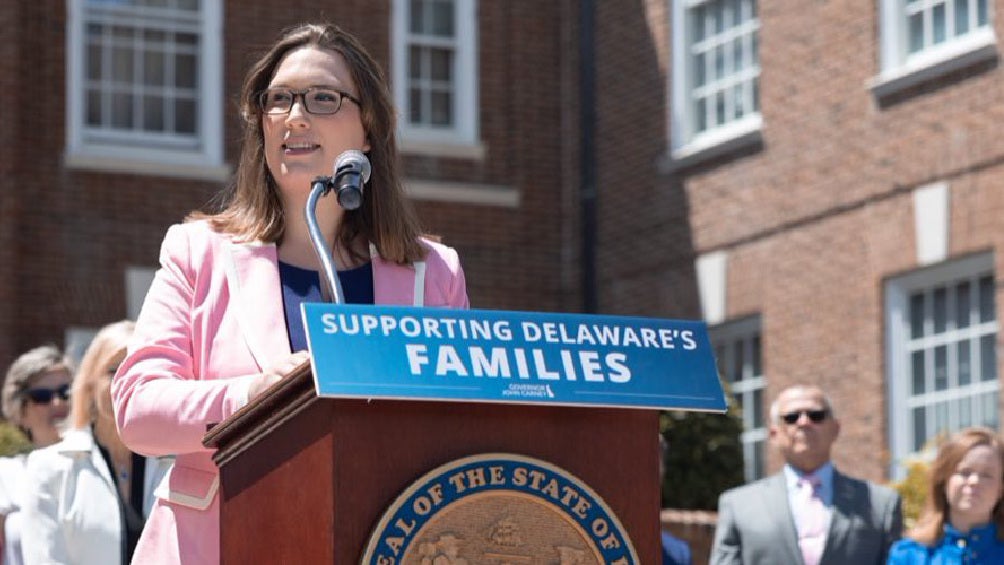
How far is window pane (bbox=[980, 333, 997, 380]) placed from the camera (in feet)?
50.5

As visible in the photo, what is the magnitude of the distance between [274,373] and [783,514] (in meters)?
6.54

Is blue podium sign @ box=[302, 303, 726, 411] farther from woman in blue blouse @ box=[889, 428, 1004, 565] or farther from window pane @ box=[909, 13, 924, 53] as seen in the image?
window pane @ box=[909, 13, 924, 53]

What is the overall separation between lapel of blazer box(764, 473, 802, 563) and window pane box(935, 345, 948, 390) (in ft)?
19.7

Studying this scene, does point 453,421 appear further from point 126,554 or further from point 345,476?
point 126,554

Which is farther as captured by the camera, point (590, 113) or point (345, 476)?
point (590, 113)

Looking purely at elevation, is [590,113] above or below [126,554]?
above

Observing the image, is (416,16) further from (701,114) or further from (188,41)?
(701,114)

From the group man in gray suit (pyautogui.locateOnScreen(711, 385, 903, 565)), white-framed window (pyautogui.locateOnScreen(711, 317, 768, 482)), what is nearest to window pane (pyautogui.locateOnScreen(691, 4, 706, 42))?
white-framed window (pyautogui.locateOnScreen(711, 317, 768, 482))

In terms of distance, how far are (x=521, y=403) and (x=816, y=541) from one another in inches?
263

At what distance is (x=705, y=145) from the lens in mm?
18422

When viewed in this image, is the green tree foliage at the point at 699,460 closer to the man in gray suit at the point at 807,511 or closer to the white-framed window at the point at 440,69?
the white-framed window at the point at 440,69

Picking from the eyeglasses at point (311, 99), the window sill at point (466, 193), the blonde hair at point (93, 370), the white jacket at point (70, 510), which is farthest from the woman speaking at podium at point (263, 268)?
the window sill at point (466, 193)

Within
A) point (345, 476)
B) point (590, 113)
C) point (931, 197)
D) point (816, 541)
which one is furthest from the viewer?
point (590, 113)

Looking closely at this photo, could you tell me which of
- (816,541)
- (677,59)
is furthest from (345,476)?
(677,59)
